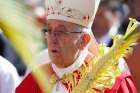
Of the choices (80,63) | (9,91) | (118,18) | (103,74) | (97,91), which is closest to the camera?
(103,74)

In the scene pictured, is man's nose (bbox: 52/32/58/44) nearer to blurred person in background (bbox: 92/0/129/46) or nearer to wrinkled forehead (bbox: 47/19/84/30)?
wrinkled forehead (bbox: 47/19/84/30)

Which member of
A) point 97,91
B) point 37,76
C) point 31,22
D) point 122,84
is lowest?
point 122,84

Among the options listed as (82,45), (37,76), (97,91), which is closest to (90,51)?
(82,45)

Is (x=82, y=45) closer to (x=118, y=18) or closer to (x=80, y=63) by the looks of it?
(x=80, y=63)

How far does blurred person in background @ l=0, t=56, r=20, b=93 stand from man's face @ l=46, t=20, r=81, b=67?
42.3 inches

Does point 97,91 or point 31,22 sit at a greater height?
point 31,22

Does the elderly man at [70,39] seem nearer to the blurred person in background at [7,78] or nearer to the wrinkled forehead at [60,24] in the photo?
the wrinkled forehead at [60,24]

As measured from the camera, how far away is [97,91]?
1427 millimetres

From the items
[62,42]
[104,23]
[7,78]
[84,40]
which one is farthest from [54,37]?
[104,23]

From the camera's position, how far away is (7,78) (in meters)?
3.37

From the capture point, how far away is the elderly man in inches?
91.1

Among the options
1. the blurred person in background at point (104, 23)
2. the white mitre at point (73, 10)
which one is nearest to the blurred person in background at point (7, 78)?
the white mitre at point (73, 10)

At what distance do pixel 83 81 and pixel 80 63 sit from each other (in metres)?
1.11

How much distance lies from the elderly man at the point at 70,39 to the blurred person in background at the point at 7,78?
0.83 metres
